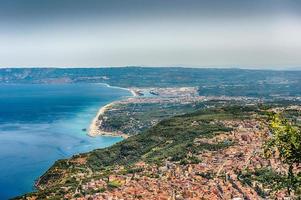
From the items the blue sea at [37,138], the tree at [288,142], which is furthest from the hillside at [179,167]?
the blue sea at [37,138]

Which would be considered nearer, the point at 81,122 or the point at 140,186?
the point at 140,186

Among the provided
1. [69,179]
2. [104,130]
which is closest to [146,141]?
[69,179]

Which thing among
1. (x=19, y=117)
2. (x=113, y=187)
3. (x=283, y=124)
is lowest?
(x=19, y=117)

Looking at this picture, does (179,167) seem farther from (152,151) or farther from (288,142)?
(288,142)

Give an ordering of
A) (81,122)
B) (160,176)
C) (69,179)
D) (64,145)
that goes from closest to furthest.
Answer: (160,176) < (69,179) < (64,145) < (81,122)

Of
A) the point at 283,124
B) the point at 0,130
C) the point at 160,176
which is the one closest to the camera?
the point at 283,124

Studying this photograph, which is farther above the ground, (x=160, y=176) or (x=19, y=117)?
(x=160, y=176)

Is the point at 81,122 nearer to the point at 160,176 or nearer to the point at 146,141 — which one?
the point at 146,141

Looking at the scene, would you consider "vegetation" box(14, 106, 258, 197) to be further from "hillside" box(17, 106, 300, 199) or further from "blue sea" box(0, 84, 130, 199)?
"blue sea" box(0, 84, 130, 199)
